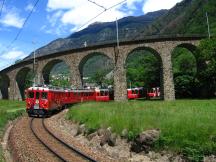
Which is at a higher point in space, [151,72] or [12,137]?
[151,72]

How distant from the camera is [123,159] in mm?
17234

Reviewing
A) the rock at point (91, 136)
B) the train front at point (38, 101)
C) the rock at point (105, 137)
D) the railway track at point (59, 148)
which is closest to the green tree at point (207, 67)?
the train front at point (38, 101)

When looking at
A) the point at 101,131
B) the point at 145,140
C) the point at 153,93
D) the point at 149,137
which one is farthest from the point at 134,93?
the point at 149,137

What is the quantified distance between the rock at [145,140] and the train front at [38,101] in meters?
22.7

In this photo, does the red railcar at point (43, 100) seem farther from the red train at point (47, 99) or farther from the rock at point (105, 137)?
the rock at point (105, 137)

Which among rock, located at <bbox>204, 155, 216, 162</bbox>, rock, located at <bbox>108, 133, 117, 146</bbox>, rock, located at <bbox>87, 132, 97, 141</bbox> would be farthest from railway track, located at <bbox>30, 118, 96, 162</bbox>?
rock, located at <bbox>204, 155, 216, 162</bbox>

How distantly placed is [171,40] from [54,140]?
44.0 m

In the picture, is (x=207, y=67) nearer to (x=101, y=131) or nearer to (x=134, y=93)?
(x=134, y=93)

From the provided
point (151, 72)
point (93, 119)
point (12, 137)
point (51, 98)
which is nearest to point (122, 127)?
point (93, 119)

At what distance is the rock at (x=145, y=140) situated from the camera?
54.3 feet

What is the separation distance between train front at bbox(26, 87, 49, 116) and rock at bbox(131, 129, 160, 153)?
A: 22.7 meters

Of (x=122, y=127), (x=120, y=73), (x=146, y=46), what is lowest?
(x=122, y=127)

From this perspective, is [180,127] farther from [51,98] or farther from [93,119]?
[51,98]

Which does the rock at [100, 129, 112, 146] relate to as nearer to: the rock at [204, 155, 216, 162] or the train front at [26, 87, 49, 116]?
the rock at [204, 155, 216, 162]
